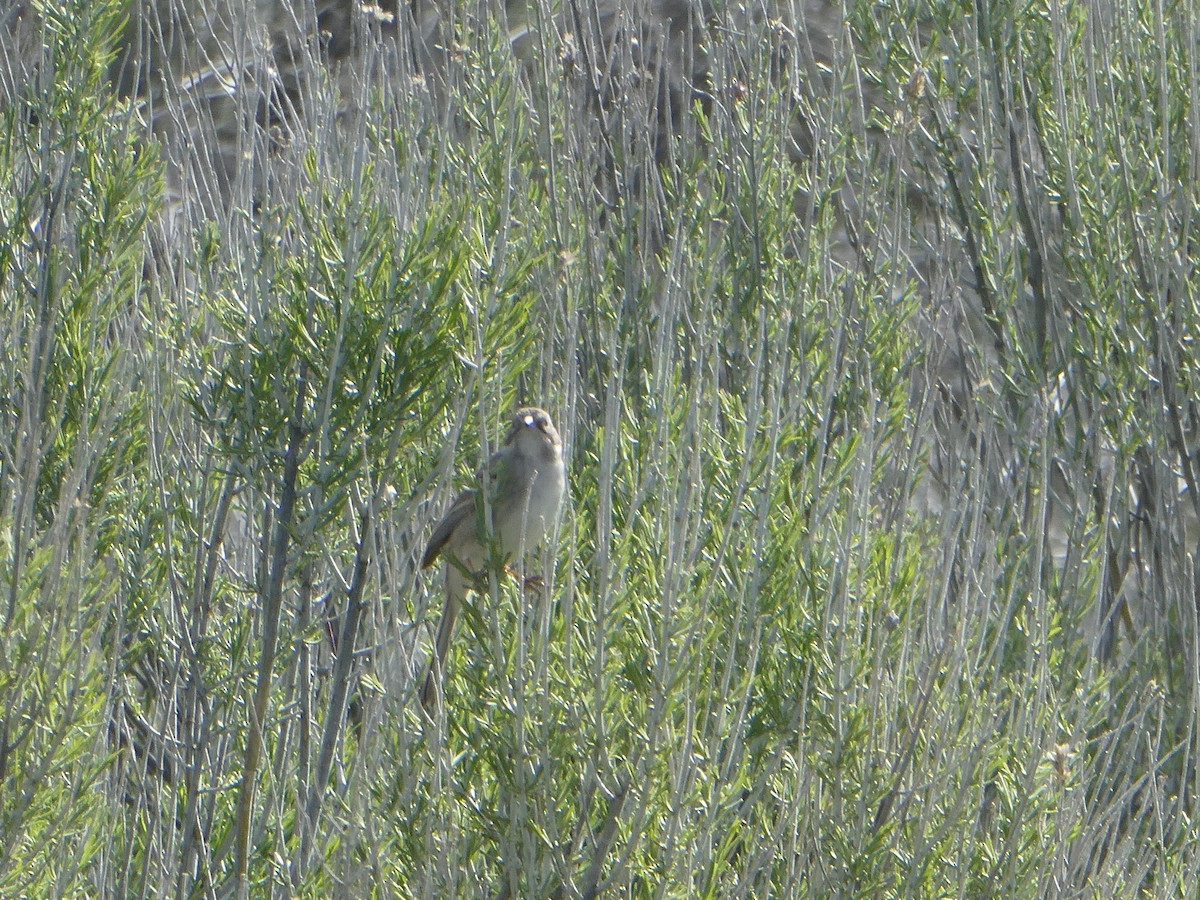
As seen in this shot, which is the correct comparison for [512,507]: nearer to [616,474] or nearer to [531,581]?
[616,474]

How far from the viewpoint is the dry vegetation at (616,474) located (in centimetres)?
363

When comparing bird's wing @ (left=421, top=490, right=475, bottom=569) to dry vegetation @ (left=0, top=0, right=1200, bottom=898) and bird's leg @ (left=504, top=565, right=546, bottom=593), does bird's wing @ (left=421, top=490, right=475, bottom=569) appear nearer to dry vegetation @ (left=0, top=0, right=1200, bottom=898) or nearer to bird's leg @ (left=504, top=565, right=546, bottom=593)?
dry vegetation @ (left=0, top=0, right=1200, bottom=898)

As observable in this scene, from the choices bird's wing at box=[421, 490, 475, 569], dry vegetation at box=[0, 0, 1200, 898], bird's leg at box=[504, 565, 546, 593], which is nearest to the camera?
dry vegetation at box=[0, 0, 1200, 898]

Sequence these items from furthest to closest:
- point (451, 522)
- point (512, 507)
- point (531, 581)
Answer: point (512, 507) → point (451, 522) → point (531, 581)

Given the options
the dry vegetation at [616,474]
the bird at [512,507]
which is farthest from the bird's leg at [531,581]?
the bird at [512,507]

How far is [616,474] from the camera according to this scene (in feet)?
15.4

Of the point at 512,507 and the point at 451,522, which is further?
the point at 512,507

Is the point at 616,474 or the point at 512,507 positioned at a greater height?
the point at 616,474

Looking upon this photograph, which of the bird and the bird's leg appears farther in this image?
the bird

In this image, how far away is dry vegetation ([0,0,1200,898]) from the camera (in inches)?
143

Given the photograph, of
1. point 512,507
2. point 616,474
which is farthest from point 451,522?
point 616,474

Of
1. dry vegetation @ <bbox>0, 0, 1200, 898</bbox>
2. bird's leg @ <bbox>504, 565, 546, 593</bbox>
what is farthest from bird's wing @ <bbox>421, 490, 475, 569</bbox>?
bird's leg @ <bbox>504, 565, 546, 593</bbox>

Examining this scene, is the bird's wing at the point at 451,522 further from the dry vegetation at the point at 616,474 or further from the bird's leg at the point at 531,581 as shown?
the bird's leg at the point at 531,581

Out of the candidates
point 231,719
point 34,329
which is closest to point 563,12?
point 34,329
